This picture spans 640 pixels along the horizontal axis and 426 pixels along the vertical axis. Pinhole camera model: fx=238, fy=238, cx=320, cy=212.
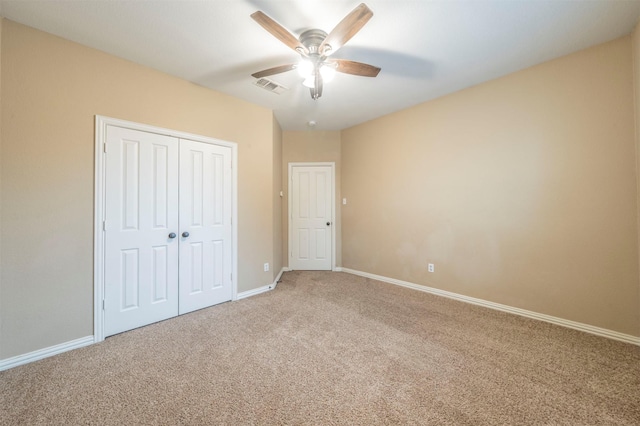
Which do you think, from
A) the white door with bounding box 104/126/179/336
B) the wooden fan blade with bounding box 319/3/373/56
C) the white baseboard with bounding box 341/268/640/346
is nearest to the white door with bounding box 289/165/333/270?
the white baseboard with bounding box 341/268/640/346

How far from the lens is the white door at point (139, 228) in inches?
89.1

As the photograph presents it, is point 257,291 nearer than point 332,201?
Yes

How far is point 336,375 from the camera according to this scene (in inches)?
67.4

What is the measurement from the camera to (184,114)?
2713 mm

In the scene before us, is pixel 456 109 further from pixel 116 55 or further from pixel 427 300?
pixel 116 55

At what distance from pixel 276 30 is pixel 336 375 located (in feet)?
8.22

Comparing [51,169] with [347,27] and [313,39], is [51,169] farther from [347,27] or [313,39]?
[347,27]

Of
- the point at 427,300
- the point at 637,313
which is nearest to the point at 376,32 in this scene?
the point at 427,300

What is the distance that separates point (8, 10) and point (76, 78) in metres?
0.48

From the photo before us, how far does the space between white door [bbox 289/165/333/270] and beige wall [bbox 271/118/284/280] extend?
33 centimetres

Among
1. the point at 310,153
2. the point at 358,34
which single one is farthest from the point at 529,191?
the point at 310,153

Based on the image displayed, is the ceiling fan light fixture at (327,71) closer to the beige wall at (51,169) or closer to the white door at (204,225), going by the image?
the white door at (204,225)

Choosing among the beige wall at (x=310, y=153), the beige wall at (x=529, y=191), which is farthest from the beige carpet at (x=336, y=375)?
the beige wall at (x=310, y=153)

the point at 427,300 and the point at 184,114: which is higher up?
the point at 184,114
